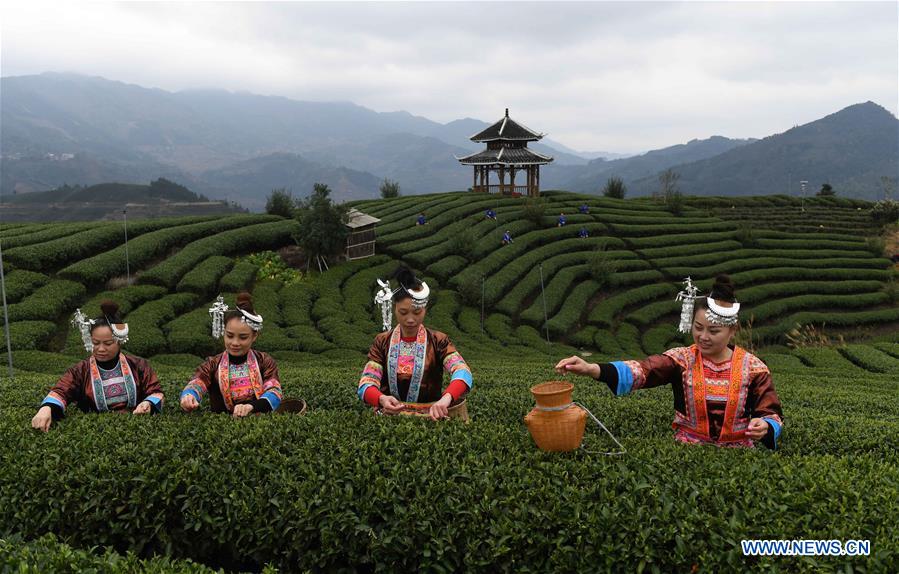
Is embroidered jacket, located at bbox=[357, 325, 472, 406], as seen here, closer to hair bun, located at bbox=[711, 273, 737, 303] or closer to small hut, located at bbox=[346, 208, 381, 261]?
hair bun, located at bbox=[711, 273, 737, 303]

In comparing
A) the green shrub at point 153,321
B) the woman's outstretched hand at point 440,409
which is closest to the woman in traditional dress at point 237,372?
the woman's outstretched hand at point 440,409

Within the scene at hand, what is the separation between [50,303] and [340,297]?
9.20m

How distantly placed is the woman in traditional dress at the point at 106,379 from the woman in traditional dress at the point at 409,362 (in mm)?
2497

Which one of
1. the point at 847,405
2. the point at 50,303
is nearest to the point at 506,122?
the point at 50,303

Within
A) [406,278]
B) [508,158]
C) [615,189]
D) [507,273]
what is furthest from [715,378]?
[615,189]

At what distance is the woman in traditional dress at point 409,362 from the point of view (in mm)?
5234

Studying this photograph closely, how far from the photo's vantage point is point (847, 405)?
8664 mm

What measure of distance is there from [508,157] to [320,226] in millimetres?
20180

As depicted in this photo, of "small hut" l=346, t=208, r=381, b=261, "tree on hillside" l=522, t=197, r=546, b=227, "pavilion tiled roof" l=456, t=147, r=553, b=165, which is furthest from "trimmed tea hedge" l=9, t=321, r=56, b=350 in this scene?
"pavilion tiled roof" l=456, t=147, r=553, b=165

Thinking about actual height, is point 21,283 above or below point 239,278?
above

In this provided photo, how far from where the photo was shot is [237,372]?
570 cm

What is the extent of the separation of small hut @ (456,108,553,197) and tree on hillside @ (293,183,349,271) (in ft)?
59.4

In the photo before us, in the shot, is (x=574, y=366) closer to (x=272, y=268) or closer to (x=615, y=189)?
(x=272, y=268)

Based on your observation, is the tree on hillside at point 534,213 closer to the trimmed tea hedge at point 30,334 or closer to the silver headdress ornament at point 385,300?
the trimmed tea hedge at point 30,334
